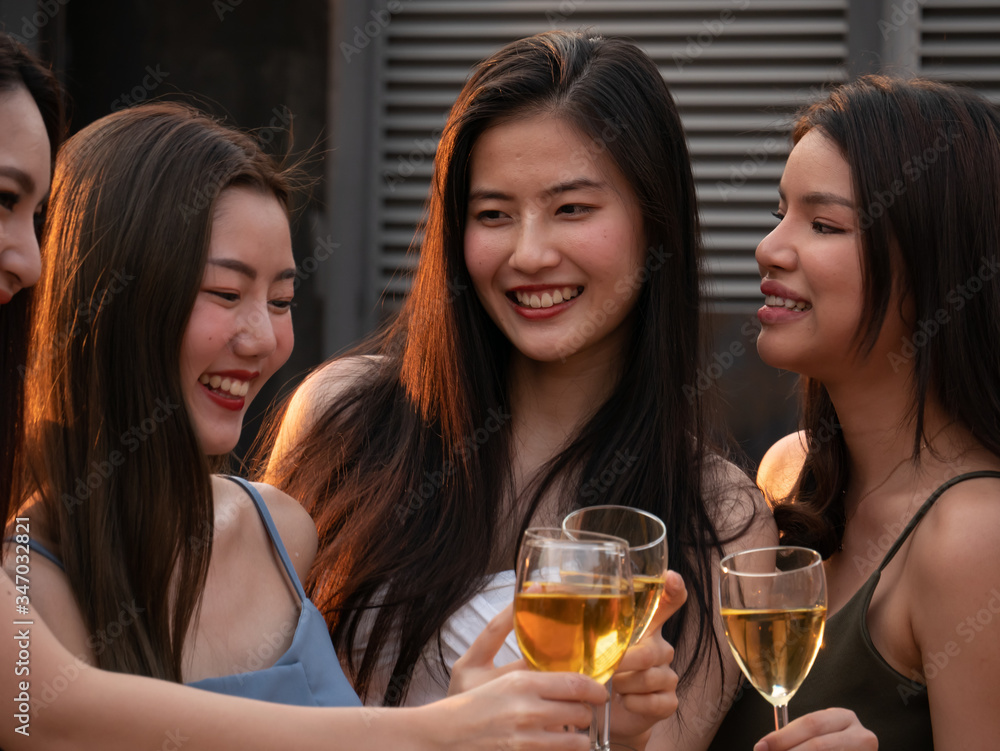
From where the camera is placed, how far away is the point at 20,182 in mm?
1409

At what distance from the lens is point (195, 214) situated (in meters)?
1.68

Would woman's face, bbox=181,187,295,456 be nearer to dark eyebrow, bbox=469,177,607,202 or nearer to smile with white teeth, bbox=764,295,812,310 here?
dark eyebrow, bbox=469,177,607,202

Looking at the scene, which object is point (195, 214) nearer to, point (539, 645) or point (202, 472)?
point (202, 472)

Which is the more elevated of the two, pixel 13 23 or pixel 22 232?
pixel 13 23

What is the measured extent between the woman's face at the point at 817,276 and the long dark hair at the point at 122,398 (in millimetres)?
1116

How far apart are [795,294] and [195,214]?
3.77ft

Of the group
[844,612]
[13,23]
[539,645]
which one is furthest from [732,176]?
[539,645]

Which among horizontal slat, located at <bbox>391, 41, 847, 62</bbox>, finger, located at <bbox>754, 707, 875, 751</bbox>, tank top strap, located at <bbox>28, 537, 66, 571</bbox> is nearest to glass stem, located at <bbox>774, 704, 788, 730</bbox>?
finger, located at <bbox>754, 707, 875, 751</bbox>

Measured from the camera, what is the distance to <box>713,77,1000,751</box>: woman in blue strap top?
74.1 inches

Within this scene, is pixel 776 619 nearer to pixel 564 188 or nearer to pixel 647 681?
pixel 647 681

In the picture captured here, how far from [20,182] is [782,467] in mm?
1854

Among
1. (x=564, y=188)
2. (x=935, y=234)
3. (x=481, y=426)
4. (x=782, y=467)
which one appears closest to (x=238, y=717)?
(x=481, y=426)

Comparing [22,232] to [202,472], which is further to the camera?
[202,472]

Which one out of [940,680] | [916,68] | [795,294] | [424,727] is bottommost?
[940,680]
